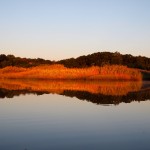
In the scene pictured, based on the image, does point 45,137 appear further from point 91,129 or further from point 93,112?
point 93,112

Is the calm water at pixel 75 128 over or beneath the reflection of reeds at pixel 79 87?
beneath

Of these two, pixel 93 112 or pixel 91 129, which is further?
pixel 93 112

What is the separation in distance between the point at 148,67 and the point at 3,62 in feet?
78.4

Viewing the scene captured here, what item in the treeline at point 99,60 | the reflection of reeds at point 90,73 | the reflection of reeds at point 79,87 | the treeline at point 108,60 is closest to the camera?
the reflection of reeds at point 79,87

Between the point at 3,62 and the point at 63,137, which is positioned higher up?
the point at 3,62

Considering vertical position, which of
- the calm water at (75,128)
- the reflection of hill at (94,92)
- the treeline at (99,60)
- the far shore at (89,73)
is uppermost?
the treeline at (99,60)

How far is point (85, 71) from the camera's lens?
4256 centimetres

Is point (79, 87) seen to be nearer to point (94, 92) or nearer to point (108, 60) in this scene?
point (94, 92)

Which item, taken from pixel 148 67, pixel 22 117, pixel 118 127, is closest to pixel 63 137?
pixel 118 127

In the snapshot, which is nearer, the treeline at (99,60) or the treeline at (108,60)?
the treeline at (99,60)

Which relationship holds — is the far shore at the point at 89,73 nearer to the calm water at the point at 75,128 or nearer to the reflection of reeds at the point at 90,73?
the reflection of reeds at the point at 90,73

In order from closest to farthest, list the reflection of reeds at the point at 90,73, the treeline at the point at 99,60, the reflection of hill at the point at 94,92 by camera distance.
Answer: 1. the reflection of hill at the point at 94,92
2. the reflection of reeds at the point at 90,73
3. the treeline at the point at 99,60

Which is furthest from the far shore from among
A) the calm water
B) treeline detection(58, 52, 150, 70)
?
the calm water

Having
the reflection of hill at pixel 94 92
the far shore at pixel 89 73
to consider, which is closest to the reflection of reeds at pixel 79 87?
the reflection of hill at pixel 94 92
